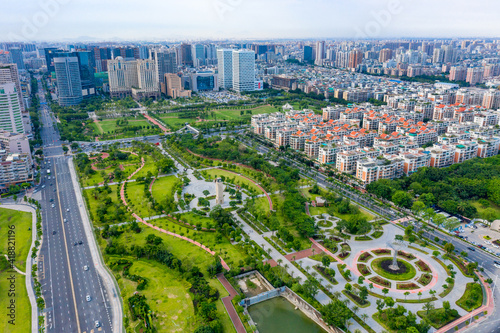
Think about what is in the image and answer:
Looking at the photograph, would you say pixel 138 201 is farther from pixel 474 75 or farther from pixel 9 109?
pixel 474 75

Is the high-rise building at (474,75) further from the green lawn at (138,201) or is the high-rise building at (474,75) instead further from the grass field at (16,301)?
the grass field at (16,301)

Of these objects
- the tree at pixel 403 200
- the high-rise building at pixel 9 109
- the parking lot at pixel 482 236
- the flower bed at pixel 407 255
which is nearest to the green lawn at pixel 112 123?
the high-rise building at pixel 9 109

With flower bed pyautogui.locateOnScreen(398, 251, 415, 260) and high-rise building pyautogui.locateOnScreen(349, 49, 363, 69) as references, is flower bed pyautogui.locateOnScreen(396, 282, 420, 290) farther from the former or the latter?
high-rise building pyautogui.locateOnScreen(349, 49, 363, 69)

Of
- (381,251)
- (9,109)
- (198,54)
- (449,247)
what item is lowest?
(381,251)

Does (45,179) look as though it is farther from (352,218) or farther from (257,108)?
(257,108)

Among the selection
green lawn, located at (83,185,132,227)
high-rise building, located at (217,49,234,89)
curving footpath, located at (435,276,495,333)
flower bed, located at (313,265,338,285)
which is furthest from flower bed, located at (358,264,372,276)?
high-rise building, located at (217,49,234,89)

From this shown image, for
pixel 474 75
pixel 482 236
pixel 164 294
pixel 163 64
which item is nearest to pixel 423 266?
pixel 482 236
